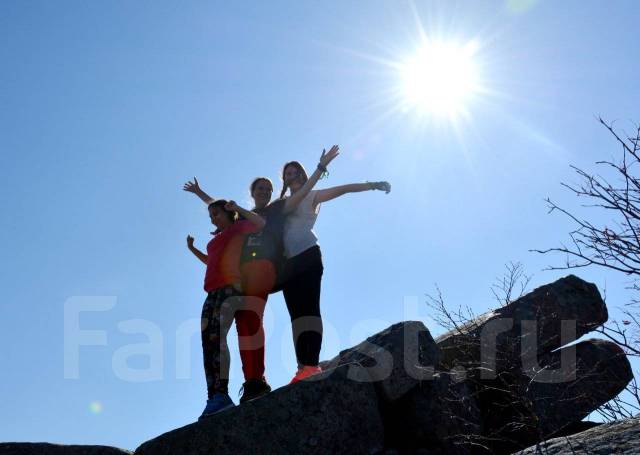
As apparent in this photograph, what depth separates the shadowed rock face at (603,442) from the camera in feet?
11.8

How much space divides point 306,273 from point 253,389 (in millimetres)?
1272

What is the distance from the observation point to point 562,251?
12.8 ft

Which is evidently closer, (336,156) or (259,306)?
(259,306)

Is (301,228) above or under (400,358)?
above

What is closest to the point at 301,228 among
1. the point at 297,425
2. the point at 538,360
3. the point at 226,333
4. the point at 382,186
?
the point at 382,186

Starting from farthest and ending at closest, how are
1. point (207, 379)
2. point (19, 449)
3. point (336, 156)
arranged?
point (336, 156) < point (207, 379) < point (19, 449)

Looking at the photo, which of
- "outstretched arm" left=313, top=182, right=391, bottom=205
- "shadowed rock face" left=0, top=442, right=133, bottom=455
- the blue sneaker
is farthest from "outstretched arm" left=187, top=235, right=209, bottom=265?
"shadowed rock face" left=0, top=442, right=133, bottom=455

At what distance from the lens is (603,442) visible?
3777 millimetres

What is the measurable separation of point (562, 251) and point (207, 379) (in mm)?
3378

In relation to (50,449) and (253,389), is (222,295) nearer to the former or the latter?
(253,389)

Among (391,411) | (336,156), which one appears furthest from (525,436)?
(336,156)

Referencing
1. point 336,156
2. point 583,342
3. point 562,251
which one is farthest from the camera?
point 583,342

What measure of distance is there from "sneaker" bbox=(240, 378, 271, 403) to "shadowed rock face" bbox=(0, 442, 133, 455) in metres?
1.24

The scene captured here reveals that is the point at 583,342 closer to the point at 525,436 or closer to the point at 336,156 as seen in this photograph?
the point at 525,436
